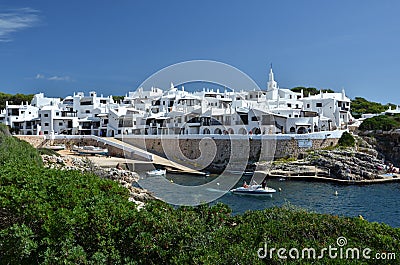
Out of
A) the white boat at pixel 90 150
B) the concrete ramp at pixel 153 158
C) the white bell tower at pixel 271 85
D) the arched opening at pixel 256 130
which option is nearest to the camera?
the concrete ramp at pixel 153 158

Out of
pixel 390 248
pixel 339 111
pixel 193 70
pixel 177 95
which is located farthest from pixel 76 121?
pixel 390 248

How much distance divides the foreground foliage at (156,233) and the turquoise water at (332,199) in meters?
15.4

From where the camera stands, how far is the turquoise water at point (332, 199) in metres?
25.4

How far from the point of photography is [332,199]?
2991cm

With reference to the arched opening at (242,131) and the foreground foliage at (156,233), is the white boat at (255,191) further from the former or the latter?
the arched opening at (242,131)

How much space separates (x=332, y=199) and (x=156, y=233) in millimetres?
24714

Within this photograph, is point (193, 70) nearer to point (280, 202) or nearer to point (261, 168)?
point (280, 202)

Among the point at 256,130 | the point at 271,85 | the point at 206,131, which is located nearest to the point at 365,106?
the point at 271,85

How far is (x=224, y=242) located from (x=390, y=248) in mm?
3566

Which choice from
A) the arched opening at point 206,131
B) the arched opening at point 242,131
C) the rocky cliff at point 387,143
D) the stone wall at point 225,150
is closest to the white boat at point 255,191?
the stone wall at point 225,150

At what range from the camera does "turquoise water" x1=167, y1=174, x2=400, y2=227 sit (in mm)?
25375

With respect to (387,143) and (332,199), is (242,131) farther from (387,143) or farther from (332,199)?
(332,199)

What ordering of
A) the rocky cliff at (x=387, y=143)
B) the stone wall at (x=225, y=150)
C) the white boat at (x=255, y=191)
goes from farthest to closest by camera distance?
the rocky cliff at (x=387, y=143), the stone wall at (x=225, y=150), the white boat at (x=255, y=191)

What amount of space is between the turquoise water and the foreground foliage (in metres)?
15.4
